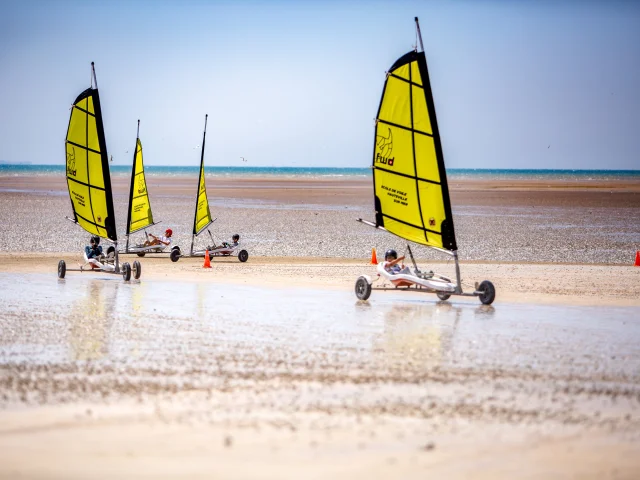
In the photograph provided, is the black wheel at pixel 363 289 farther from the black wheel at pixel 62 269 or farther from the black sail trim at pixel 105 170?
the black wheel at pixel 62 269

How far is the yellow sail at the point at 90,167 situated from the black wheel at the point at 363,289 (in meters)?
7.11

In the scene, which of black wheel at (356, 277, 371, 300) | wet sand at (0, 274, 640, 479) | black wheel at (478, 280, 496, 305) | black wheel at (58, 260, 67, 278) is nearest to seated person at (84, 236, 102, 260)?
black wheel at (58, 260, 67, 278)

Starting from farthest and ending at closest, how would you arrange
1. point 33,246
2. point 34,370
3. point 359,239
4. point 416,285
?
1. point 359,239
2. point 33,246
3. point 416,285
4. point 34,370

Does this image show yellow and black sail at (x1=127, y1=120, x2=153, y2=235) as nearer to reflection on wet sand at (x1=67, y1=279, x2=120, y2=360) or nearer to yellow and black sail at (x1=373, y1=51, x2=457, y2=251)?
reflection on wet sand at (x1=67, y1=279, x2=120, y2=360)

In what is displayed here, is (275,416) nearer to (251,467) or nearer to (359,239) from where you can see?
(251,467)

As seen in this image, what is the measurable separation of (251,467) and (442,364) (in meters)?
4.52

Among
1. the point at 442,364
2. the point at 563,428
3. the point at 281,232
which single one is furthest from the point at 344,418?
the point at 281,232

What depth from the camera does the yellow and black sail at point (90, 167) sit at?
72.1ft

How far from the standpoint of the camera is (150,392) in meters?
9.67

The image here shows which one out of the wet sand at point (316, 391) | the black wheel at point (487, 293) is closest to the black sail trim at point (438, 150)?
the black wheel at point (487, 293)

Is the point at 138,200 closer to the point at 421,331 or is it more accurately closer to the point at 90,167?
the point at 90,167

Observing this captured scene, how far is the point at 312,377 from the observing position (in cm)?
1053

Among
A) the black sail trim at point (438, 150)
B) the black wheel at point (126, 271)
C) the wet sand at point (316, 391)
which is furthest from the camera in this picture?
the black wheel at point (126, 271)

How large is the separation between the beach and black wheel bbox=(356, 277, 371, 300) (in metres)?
0.18
